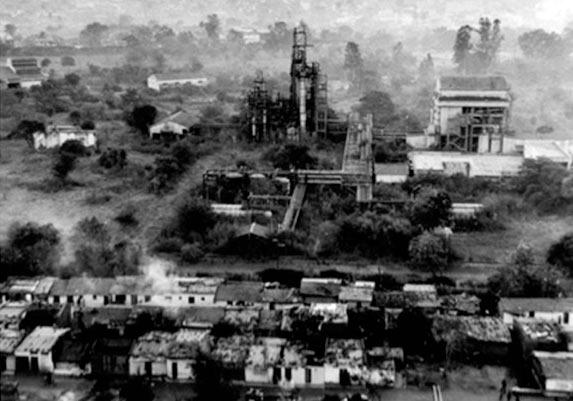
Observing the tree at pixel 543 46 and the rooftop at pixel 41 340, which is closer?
the rooftop at pixel 41 340

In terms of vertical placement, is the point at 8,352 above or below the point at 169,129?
below

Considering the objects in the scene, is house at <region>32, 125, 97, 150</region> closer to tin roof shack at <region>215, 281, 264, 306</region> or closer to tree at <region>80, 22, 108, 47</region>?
tin roof shack at <region>215, 281, 264, 306</region>

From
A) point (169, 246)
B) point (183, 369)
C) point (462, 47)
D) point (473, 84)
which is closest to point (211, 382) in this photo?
point (183, 369)

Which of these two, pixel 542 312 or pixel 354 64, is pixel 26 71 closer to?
pixel 354 64

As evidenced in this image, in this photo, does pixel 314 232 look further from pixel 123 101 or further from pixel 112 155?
pixel 123 101

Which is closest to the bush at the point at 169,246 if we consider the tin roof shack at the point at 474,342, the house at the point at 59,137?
the tin roof shack at the point at 474,342

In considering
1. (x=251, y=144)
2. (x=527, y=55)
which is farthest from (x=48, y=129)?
(x=527, y=55)

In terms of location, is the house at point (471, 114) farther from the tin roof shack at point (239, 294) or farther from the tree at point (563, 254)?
the tin roof shack at point (239, 294)
